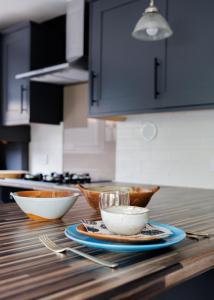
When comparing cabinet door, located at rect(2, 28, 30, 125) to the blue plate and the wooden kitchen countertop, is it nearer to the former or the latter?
the wooden kitchen countertop

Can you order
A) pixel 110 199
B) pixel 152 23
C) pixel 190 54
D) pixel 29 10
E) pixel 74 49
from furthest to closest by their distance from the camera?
pixel 29 10, pixel 74 49, pixel 190 54, pixel 152 23, pixel 110 199

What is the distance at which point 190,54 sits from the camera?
6.75 ft

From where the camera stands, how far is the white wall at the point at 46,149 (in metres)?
3.41

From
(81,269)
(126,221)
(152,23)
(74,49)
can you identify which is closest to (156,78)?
(152,23)

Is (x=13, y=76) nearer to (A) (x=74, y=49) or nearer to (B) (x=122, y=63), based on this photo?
(A) (x=74, y=49)

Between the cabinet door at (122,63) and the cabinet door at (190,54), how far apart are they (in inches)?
3.1

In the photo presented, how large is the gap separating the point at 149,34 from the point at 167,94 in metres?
0.41

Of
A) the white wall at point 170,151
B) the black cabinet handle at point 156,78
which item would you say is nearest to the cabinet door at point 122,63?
the black cabinet handle at point 156,78

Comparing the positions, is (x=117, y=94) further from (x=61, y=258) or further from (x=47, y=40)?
(x=61, y=258)

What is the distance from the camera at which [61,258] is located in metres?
0.69

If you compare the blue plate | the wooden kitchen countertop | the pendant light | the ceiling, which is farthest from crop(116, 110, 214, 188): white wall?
the blue plate

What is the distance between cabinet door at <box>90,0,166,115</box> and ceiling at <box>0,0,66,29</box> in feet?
1.64

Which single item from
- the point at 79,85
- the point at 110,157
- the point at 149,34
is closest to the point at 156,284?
the point at 149,34

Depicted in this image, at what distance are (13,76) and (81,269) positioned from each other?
3.00m
